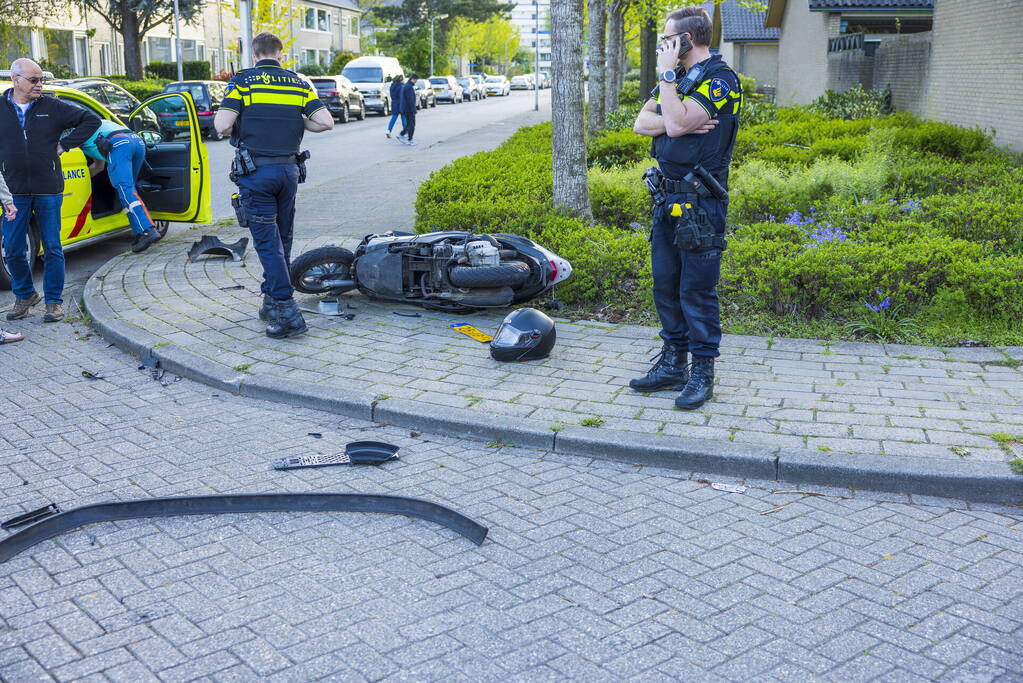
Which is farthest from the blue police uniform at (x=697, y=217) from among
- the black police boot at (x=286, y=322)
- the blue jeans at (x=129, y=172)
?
the blue jeans at (x=129, y=172)

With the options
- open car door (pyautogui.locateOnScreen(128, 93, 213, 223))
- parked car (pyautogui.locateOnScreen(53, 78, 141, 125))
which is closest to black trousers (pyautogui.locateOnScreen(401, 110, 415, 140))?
parked car (pyautogui.locateOnScreen(53, 78, 141, 125))

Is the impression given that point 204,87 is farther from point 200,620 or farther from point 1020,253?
point 200,620

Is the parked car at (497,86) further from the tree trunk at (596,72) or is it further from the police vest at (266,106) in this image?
the police vest at (266,106)

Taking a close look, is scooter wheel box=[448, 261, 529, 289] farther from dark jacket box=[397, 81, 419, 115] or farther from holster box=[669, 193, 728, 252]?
dark jacket box=[397, 81, 419, 115]

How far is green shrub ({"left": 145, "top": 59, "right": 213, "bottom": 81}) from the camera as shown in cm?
4541

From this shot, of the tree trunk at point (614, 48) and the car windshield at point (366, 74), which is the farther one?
the car windshield at point (366, 74)

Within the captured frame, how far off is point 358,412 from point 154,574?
1.91 m

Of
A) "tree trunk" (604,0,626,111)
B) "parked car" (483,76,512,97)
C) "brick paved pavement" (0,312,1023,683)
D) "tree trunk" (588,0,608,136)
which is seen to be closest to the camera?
"brick paved pavement" (0,312,1023,683)

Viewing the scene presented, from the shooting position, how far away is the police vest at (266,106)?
21.6 feet

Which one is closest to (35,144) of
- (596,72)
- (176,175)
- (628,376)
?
(176,175)

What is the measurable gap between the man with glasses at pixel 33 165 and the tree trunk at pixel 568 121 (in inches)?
155

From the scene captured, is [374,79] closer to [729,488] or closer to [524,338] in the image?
[524,338]

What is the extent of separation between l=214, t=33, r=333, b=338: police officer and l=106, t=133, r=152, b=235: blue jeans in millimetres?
3262

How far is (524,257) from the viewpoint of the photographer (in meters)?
6.93
